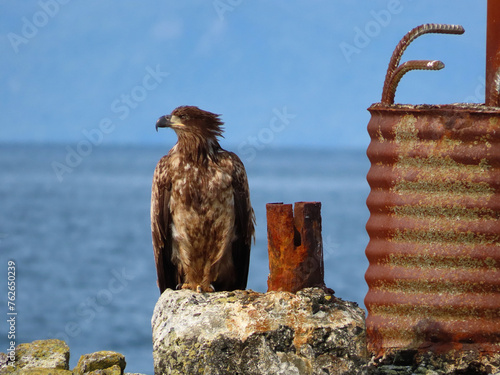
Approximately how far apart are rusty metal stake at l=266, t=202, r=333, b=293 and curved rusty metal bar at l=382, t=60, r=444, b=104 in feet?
3.22

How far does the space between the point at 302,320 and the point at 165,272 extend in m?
2.53

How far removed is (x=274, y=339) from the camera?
4.96m

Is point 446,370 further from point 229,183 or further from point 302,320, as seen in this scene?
point 229,183

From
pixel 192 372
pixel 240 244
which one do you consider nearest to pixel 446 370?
pixel 192 372

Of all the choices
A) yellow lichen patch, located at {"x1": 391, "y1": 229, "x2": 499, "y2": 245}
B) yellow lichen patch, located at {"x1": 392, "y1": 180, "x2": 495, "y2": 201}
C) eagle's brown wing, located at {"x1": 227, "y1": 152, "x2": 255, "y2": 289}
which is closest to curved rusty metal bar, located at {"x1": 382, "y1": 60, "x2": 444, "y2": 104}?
yellow lichen patch, located at {"x1": 392, "y1": 180, "x2": 495, "y2": 201}

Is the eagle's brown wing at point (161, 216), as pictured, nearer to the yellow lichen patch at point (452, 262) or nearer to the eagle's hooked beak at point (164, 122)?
the eagle's hooked beak at point (164, 122)

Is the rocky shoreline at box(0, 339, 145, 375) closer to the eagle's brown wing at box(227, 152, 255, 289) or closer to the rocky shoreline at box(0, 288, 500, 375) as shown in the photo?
the rocky shoreline at box(0, 288, 500, 375)

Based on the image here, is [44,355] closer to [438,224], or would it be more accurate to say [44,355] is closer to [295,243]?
[295,243]

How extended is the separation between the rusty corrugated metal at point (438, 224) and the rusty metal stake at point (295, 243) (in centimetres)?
67

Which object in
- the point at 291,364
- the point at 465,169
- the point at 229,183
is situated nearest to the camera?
the point at 291,364

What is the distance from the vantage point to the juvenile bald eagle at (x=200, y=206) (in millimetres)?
6953

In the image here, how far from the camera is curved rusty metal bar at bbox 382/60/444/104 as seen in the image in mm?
5700

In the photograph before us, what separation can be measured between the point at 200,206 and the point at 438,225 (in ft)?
6.61

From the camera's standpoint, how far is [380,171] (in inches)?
225
